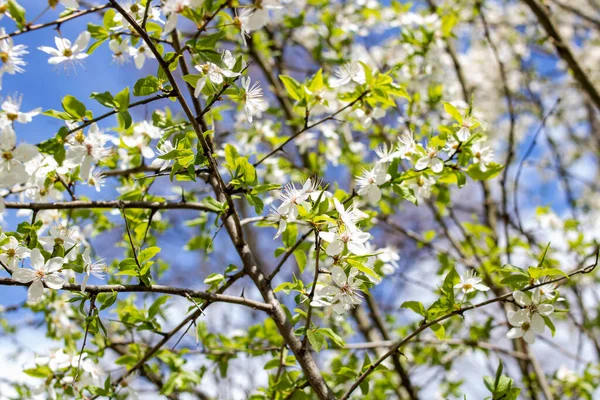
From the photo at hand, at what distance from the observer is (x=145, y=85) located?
0.93 metres

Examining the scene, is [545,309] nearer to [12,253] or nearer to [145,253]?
[145,253]

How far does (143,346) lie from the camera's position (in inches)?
63.3

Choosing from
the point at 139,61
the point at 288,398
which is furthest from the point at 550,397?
the point at 139,61

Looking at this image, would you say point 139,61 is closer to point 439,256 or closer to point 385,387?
point 439,256

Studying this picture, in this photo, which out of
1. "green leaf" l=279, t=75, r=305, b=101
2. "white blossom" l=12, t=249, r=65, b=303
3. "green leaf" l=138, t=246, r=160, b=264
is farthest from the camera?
"green leaf" l=279, t=75, r=305, b=101

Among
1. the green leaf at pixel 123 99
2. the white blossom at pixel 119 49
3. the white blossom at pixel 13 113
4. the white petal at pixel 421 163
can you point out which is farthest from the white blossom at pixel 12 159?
the white petal at pixel 421 163

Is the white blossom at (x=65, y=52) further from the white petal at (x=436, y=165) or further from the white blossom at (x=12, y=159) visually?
the white petal at (x=436, y=165)

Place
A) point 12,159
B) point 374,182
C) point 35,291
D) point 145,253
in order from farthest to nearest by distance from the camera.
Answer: point 374,182 < point 145,253 < point 35,291 < point 12,159

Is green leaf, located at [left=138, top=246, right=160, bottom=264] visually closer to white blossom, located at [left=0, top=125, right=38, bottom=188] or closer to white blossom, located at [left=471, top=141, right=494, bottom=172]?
white blossom, located at [left=0, top=125, right=38, bottom=188]

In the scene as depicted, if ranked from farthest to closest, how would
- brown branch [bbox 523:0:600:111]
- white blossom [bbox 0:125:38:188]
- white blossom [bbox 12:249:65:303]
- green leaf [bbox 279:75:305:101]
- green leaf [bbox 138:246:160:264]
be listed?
brown branch [bbox 523:0:600:111], green leaf [bbox 279:75:305:101], green leaf [bbox 138:246:160:264], white blossom [bbox 12:249:65:303], white blossom [bbox 0:125:38:188]

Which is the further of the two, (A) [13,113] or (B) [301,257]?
(B) [301,257]

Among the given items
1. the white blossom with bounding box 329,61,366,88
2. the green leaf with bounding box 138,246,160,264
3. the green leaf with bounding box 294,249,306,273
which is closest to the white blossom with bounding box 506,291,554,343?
the green leaf with bounding box 294,249,306,273

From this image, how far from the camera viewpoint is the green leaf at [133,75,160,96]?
93cm

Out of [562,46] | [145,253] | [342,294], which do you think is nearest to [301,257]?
[342,294]
